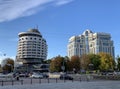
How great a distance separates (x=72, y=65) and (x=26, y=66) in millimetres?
61112

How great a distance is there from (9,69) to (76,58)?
65.7 metres

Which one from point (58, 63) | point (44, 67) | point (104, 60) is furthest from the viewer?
point (44, 67)

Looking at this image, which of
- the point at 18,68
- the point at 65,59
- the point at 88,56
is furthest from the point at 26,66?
the point at 88,56

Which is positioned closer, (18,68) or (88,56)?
(88,56)

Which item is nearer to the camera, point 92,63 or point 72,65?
point 92,63

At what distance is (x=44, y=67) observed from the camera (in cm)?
19250

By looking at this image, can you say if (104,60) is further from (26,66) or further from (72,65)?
(26,66)

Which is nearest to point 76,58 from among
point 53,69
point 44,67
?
point 53,69

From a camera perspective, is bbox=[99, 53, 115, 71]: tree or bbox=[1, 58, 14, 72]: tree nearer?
bbox=[99, 53, 115, 71]: tree

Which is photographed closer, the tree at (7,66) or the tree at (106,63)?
the tree at (106,63)

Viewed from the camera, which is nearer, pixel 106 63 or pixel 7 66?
pixel 106 63

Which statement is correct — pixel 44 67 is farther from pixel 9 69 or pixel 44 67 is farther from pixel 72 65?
pixel 72 65

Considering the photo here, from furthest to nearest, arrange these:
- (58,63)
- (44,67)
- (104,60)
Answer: (44,67)
(58,63)
(104,60)

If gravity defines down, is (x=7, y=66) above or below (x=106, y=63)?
below
